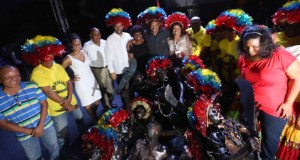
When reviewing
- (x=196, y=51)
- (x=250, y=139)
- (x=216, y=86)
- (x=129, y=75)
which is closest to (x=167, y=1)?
(x=196, y=51)

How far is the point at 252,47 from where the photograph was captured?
8.46 ft

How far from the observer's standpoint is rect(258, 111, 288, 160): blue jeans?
277 centimetres

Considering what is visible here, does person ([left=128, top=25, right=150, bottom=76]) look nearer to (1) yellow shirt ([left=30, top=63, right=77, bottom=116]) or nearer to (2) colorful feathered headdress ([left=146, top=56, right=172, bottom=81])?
(2) colorful feathered headdress ([left=146, top=56, right=172, bottom=81])

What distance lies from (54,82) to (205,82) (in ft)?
7.50

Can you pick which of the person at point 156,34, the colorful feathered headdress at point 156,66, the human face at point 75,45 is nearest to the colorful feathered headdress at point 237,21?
the person at point 156,34

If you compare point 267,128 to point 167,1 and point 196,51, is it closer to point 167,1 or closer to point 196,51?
point 196,51

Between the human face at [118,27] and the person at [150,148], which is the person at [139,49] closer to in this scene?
the human face at [118,27]

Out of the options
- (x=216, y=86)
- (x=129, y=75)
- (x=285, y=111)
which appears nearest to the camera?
(x=285, y=111)

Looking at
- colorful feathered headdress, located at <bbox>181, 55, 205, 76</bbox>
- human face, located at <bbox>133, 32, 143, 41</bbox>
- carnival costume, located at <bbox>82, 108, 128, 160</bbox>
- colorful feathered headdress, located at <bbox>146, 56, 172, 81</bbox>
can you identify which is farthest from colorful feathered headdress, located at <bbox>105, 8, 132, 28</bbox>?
carnival costume, located at <bbox>82, 108, 128, 160</bbox>

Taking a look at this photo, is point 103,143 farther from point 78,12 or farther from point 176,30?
point 78,12

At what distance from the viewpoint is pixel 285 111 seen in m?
2.64

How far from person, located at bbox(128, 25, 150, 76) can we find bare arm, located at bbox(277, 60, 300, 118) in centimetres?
248

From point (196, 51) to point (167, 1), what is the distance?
7.21 metres

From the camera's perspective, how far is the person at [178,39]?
14.5 ft
